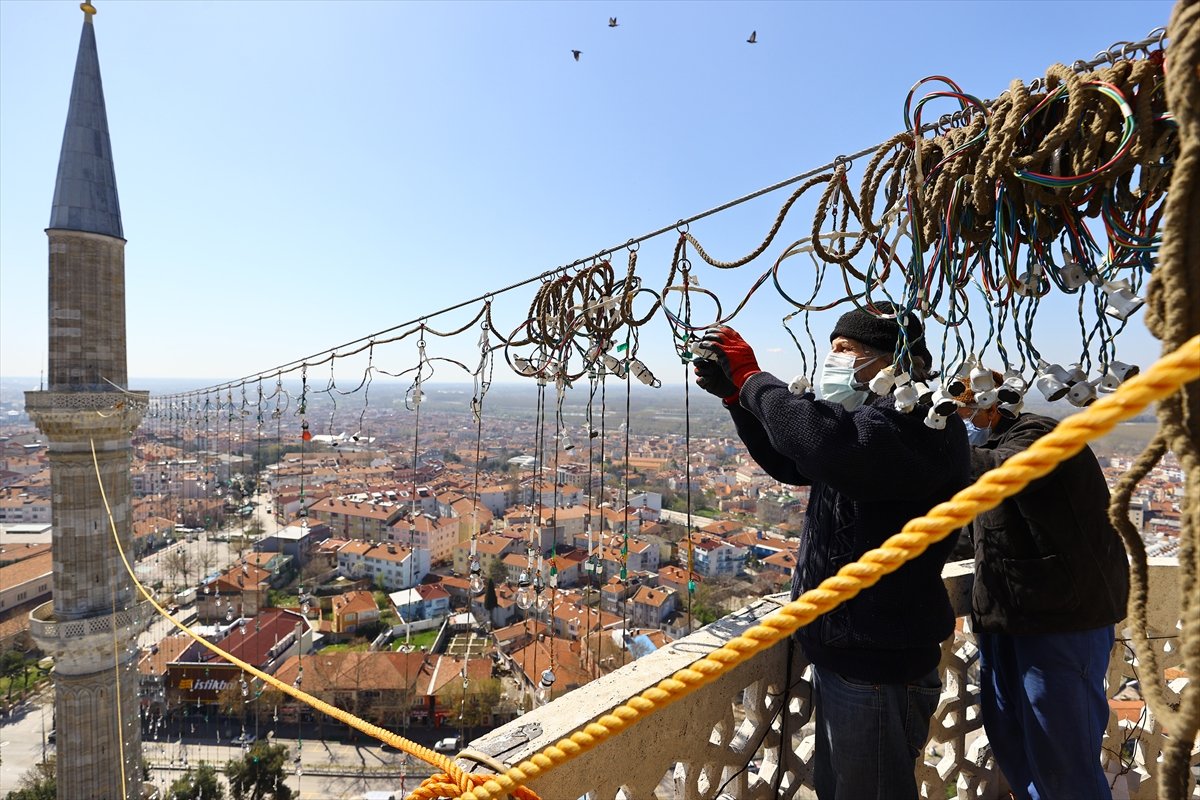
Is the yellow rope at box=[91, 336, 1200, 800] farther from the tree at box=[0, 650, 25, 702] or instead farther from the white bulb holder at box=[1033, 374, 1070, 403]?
the tree at box=[0, 650, 25, 702]

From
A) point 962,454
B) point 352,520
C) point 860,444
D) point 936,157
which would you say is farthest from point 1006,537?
point 352,520

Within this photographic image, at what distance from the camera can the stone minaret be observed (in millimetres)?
5957

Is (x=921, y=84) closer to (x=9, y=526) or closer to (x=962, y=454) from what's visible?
(x=962, y=454)

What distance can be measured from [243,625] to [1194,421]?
23931mm

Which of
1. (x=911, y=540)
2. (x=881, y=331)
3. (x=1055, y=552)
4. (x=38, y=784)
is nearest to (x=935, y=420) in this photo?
(x=881, y=331)

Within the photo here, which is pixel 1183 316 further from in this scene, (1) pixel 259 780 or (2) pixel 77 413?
(1) pixel 259 780

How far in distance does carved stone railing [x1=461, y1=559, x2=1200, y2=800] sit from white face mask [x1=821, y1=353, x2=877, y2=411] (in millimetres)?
734

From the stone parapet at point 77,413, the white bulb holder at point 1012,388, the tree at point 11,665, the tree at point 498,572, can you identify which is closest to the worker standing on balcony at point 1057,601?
the white bulb holder at point 1012,388

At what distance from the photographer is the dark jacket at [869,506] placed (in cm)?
109

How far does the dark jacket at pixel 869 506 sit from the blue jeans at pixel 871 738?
0.06m

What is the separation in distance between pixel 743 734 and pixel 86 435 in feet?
25.0

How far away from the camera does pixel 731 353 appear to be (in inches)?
54.9

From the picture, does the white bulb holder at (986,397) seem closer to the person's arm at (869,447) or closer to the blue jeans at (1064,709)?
the person's arm at (869,447)

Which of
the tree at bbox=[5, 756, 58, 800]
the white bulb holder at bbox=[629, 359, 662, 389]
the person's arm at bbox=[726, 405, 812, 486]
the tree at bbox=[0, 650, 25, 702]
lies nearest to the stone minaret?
the tree at bbox=[5, 756, 58, 800]
